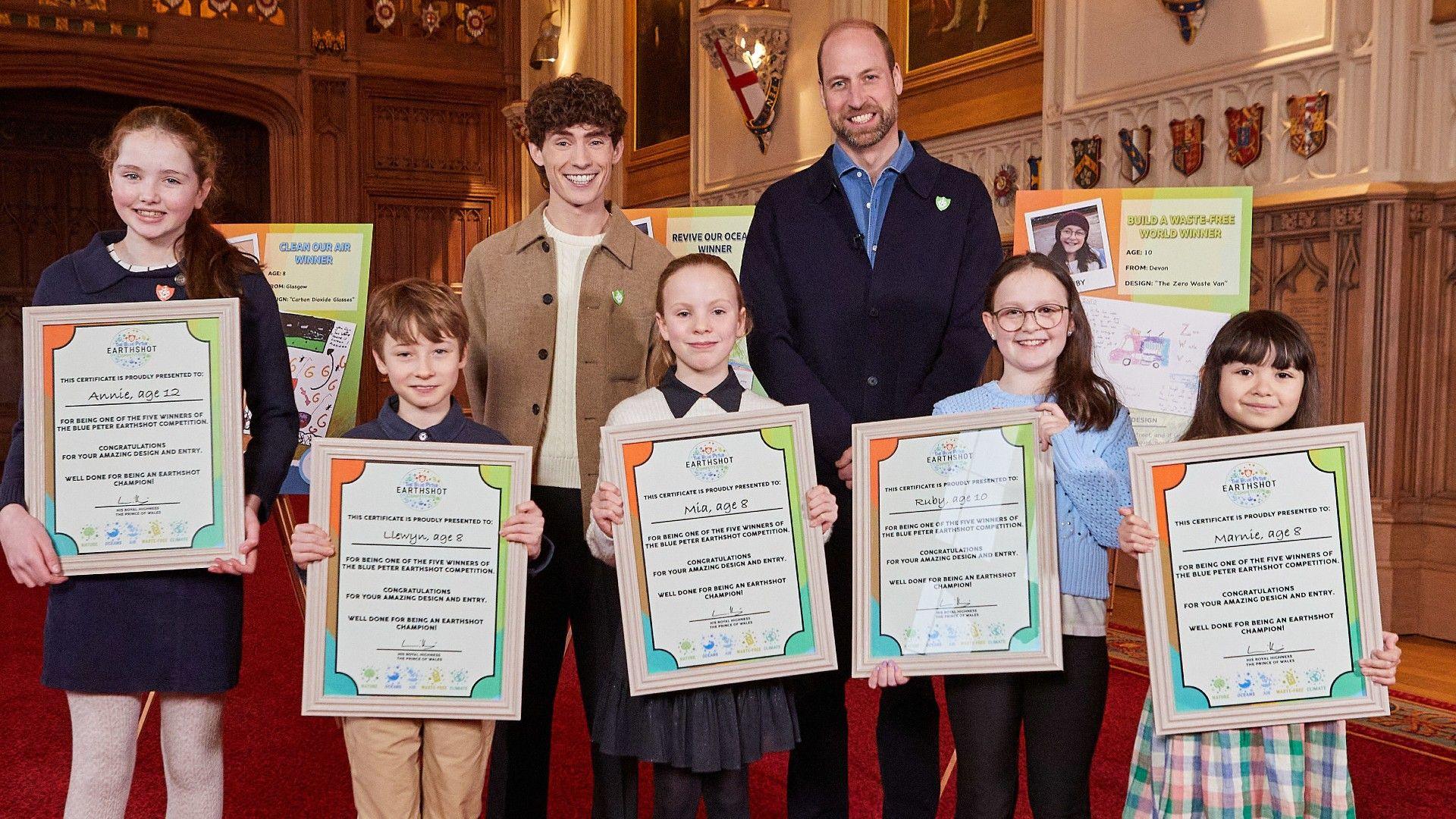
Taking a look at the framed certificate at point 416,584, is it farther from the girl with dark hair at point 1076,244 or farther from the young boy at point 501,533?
the girl with dark hair at point 1076,244

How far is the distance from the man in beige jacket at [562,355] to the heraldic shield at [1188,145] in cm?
404

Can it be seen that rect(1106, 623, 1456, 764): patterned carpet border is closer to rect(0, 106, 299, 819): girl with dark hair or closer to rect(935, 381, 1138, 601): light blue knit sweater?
rect(935, 381, 1138, 601): light blue knit sweater

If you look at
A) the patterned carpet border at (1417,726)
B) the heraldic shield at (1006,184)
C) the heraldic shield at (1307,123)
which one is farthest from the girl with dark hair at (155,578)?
the heraldic shield at (1006,184)

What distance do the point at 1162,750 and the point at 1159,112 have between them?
4.65 metres

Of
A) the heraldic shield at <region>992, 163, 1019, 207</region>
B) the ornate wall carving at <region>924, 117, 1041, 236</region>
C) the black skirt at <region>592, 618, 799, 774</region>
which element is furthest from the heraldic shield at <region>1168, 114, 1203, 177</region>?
the black skirt at <region>592, 618, 799, 774</region>

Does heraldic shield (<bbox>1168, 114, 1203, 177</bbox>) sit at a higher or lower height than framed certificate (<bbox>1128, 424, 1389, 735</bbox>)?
higher

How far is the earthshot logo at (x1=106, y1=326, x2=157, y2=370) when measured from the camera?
233 cm

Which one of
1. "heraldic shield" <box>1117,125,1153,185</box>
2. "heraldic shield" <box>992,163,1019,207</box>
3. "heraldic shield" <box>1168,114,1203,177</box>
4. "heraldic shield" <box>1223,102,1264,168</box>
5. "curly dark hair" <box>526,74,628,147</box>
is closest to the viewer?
"curly dark hair" <box>526,74,628,147</box>

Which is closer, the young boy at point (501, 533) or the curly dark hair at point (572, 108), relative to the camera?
the young boy at point (501, 533)

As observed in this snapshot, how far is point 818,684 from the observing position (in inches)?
114

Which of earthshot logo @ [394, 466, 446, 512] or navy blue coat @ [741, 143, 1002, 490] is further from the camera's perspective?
navy blue coat @ [741, 143, 1002, 490]

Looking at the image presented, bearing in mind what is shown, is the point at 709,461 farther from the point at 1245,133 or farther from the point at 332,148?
the point at 332,148

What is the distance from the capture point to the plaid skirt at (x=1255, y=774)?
2.29 meters

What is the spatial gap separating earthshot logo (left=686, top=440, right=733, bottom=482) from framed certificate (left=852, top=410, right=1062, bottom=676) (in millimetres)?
274
